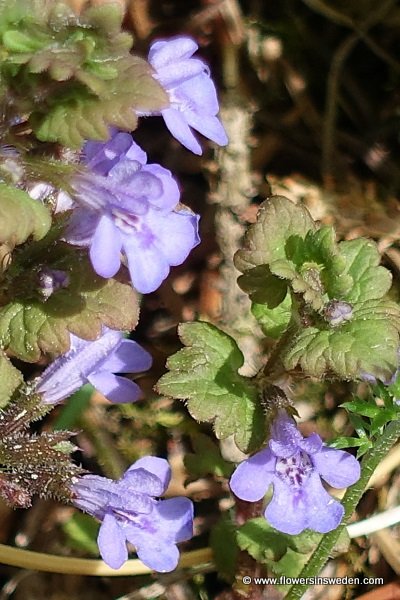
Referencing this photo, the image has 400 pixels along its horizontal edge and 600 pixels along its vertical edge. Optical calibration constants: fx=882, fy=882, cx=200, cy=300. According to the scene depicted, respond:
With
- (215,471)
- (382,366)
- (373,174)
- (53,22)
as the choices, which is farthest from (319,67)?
(53,22)

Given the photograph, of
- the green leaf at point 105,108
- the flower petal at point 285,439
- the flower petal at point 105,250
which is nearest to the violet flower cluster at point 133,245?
the flower petal at point 105,250

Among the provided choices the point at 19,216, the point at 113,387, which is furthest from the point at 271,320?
the point at 19,216

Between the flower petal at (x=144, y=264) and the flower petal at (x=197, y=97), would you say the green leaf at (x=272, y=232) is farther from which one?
the flower petal at (x=144, y=264)

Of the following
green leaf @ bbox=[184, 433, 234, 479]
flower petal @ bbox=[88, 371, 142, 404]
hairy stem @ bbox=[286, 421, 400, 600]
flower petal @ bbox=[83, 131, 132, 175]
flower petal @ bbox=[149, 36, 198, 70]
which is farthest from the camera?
green leaf @ bbox=[184, 433, 234, 479]

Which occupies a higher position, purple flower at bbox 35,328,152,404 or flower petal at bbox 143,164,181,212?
flower petal at bbox 143,164,181,212

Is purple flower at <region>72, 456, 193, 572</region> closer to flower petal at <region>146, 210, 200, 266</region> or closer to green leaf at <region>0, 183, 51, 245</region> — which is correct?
flower petal at <region>146, 210, 200, 266</region>

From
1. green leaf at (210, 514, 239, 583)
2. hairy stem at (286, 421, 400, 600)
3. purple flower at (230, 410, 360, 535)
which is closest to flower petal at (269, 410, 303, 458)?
purple flower at (230, 410, 360, 535)
